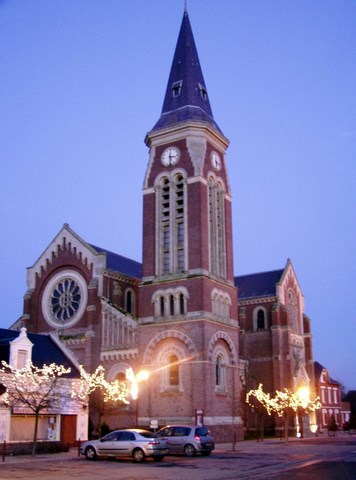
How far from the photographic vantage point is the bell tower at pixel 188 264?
46.5 m

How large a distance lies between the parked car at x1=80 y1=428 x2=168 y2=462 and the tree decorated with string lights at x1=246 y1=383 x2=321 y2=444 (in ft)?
59.3

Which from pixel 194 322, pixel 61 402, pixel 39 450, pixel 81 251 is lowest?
pixel 39 450

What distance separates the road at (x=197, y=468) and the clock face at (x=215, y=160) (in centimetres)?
2735

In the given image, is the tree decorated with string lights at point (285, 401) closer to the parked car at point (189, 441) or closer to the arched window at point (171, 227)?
the parked car at point (189, 441)

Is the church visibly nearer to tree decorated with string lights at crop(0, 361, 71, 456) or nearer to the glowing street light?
the glowing street light

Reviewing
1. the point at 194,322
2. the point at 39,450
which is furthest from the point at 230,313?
the point at 39,450

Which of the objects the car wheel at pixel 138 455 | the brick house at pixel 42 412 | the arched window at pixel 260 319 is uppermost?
the arched window at pixel 260 319

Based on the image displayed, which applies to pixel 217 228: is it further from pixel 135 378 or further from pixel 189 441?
pixel 189 441

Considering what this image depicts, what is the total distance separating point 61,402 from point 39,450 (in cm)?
467

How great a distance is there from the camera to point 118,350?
50469 millimetres

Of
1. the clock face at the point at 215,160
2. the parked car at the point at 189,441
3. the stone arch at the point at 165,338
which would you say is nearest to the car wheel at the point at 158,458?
the parked car at the point at 189,441

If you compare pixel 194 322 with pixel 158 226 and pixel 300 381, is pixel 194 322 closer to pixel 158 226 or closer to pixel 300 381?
pixel 158 226

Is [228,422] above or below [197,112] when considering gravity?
below

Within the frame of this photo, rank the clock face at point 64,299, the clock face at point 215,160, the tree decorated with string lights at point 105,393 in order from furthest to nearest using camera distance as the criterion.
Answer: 1. the clock face at point 64,299
2. the clock face at point 215,160
3. the tree decorated with string lights at point 105,393
